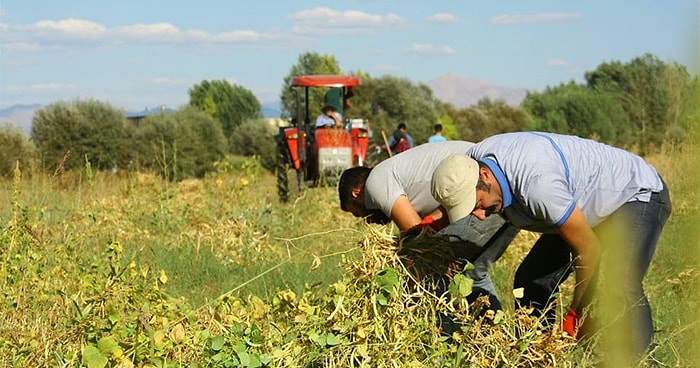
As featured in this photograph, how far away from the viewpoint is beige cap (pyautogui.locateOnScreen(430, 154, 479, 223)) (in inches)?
145

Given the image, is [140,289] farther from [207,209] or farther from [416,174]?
[207,209]

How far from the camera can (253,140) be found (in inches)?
1829

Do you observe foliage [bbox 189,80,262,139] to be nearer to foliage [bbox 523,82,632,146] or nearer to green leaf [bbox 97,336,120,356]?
foliage [bbox 523,82,632,146]

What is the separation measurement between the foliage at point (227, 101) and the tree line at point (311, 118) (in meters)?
0.08

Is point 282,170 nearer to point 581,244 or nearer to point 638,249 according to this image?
point 638,249

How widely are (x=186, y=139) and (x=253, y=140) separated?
1395 centimetres

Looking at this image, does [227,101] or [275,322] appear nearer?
[275,322]

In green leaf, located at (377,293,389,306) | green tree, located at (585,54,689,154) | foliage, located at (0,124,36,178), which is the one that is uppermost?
green leaf, located at (377,293,389,306)

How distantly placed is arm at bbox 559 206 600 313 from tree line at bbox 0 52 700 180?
959 cm

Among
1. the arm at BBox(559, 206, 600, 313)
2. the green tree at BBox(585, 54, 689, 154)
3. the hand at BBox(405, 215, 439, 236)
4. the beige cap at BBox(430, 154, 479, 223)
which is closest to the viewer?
the beige cap at BBox(430, 154, 479, 223)

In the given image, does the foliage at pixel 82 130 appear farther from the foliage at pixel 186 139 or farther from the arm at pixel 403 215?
the arm at pixel 403 215

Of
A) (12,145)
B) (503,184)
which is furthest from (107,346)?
(12,145)

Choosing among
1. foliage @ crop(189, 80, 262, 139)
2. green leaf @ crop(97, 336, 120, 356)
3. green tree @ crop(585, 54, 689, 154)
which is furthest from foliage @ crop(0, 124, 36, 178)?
foliage @ crop(189, 80, 262, 139)

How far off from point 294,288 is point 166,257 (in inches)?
57.9
